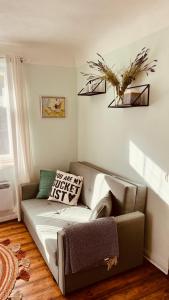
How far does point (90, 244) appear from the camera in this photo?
77.2 inches

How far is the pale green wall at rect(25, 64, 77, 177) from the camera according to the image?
3287 millimetres

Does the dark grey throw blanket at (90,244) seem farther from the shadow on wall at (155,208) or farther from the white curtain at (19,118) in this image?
the white curtain at (19,118)

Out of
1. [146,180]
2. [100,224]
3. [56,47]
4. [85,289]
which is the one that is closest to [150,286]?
[85,289]

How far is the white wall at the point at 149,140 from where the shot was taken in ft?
7.00

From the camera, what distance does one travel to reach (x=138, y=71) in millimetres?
2350

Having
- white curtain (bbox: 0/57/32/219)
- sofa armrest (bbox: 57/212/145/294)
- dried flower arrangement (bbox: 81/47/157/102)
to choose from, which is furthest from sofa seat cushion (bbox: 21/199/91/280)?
dried flower arrangement (bbox: 81/47/157/102)

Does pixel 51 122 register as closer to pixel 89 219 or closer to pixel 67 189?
pixel 67 189

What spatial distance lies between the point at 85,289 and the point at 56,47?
295cm

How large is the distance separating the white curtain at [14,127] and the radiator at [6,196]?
0.07m

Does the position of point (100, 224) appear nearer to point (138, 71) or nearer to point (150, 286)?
point (150, 286)

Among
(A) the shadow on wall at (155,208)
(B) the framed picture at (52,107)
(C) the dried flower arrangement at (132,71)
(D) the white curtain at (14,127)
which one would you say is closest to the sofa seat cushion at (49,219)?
(D) the white curtain at (14,127)

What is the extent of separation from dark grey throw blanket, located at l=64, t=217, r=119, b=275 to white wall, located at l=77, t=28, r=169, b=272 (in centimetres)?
52

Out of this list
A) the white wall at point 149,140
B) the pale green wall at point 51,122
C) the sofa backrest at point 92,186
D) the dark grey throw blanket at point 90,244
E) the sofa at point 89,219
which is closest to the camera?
the dark grey throw blanket at point 90,244

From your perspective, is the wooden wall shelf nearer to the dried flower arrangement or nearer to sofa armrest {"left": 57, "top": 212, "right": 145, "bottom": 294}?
the dried flower arrangement
